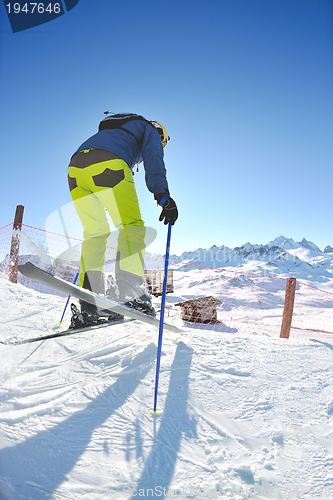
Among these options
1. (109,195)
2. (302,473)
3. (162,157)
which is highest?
(162,157)

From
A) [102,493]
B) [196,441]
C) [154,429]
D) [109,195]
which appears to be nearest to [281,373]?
[196,441]

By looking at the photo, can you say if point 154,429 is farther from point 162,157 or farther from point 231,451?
point 162,157

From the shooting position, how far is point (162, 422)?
1.12 meters

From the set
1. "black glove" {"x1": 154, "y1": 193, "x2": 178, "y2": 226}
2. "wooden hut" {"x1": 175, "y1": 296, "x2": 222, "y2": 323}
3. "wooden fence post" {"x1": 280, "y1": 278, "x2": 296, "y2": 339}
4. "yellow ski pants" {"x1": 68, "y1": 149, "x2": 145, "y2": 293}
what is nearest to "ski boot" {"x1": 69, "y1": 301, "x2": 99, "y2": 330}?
"yellow ski pants" {"x1": 68, "y1": 149, "x2": 145, "y2": 293}

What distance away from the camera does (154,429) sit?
3.50ft

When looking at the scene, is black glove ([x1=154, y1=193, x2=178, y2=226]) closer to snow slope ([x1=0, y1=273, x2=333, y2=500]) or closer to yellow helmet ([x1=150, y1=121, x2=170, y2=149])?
yellow helmet ([x1=150, y1=121, x2=170, y2=149])

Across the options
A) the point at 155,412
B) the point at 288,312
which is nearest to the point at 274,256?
the point at 288,312

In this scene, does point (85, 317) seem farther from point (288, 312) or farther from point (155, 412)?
point (288, 312)

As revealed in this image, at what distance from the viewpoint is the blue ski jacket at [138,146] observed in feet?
5.12

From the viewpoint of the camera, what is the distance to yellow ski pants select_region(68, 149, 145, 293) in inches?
61.2

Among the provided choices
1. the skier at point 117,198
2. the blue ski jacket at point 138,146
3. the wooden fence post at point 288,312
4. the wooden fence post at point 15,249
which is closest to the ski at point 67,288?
the skier at point 117,198

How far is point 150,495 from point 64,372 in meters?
0.90

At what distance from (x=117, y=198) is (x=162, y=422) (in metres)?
1.34

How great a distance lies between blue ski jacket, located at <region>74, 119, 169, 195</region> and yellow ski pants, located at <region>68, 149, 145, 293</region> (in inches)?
2.6
